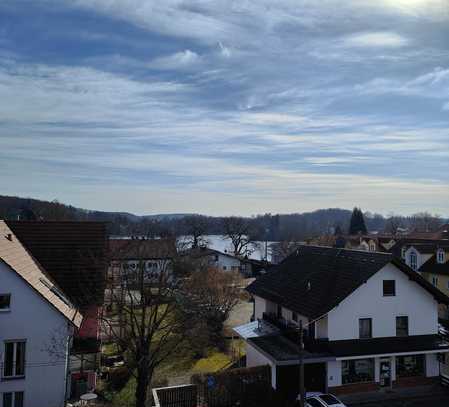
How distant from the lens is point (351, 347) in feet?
76.8

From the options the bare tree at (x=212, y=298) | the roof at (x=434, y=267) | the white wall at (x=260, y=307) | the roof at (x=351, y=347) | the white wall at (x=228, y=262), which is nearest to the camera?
the roof at (x=351, y=347)

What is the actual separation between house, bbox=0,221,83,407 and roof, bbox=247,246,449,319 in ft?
43.6

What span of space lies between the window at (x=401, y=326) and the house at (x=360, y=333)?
2.2 inches

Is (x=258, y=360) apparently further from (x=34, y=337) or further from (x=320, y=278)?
(x=34, y=337)

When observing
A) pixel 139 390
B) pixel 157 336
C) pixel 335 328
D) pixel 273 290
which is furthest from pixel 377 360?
pixel 157 336

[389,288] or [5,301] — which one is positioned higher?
[389,288]

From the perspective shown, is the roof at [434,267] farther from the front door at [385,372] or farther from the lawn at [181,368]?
the lawn at [181,368]

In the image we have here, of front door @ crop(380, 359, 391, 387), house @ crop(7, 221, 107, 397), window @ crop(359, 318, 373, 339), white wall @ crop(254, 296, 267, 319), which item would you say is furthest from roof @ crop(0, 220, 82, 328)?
front door @ crop(380, 359, 391, 387)

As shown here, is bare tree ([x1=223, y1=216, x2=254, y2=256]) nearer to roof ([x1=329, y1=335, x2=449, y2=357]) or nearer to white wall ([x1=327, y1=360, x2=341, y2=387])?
roof ([x1=329, y1=335, x2=449, y2=357])

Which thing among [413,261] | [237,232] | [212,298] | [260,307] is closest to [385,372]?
[260,307]

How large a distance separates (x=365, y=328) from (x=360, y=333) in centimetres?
44

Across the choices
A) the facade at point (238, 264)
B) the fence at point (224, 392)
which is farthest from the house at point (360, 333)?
the facade at point (238, 264)

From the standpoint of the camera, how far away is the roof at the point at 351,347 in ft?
74.1

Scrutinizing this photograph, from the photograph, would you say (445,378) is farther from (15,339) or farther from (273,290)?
(15,339)
